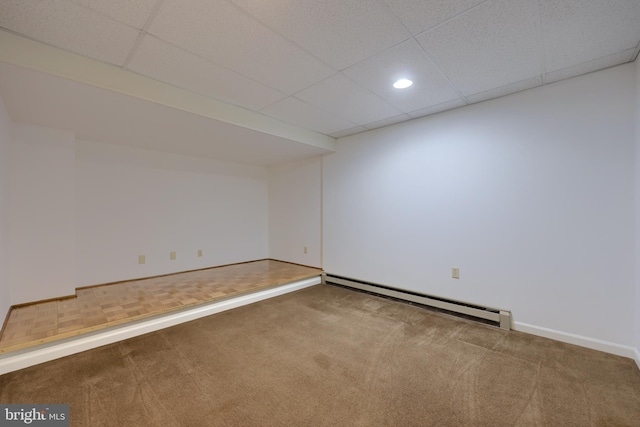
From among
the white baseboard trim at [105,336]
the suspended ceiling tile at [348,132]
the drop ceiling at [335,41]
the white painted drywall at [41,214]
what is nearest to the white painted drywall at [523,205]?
the suspended ceiling tile at [348,132]

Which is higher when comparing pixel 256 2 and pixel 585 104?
pixel 256 2

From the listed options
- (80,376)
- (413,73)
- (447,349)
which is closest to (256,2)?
(413,73)

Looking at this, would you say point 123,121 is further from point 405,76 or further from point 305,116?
point 405,76

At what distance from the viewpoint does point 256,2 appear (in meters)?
1.44

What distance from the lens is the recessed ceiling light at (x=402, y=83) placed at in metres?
2.32

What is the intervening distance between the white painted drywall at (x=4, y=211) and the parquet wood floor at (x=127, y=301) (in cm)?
19

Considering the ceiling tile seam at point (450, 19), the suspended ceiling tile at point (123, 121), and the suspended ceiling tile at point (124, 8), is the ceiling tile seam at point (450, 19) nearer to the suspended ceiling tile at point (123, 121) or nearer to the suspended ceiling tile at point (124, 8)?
the suspended ceiling tile at point (124, 8)

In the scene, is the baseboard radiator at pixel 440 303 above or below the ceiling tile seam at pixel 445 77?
below

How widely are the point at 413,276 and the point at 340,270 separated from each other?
1.20 m

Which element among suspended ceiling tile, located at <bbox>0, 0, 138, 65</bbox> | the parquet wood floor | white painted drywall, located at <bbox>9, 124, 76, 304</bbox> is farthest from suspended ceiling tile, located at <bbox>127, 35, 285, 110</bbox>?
the parquet wood floor

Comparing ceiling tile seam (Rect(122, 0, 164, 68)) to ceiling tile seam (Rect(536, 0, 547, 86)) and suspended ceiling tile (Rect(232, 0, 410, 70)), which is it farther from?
ceiling tile seam (Rect(536, 0, 547, 86))

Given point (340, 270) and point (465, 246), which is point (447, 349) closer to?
point (465, 246)

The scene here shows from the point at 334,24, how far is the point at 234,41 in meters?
0.69

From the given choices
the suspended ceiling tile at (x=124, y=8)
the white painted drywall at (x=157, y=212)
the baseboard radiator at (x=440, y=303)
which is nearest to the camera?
the suspended ceiling tile at (x=124, y=8)
